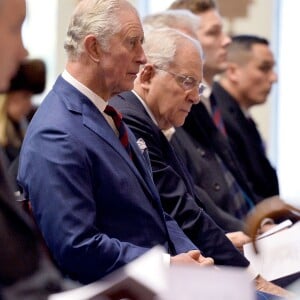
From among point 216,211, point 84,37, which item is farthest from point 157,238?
point 216,211

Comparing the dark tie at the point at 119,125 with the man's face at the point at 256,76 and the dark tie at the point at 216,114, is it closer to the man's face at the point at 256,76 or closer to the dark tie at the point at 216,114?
the dark tie at the point at 216,114

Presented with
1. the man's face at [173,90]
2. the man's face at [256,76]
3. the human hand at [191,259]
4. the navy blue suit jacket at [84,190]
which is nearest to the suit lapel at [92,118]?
the navy blue suit jacket at [84,190]

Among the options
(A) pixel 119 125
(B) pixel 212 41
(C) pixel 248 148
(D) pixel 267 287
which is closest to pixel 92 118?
(A) pixel 119 125

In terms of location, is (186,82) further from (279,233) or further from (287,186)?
(287,186)

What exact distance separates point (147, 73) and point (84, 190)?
93 cm

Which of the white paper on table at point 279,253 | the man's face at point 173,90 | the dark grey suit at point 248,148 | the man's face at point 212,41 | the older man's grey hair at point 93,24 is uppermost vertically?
the older man's grey hair at point 93,24

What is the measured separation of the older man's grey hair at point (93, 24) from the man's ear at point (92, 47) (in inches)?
0.5

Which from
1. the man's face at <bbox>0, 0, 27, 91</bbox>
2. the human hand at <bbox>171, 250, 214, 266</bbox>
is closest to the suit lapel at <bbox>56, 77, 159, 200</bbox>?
the human hand at <bbox>171, 250, 214, 266</bbox>

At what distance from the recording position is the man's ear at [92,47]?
11.8 ft

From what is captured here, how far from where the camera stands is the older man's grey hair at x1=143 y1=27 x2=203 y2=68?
4.17 metres

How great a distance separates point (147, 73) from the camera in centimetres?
417

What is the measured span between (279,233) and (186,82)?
93cm

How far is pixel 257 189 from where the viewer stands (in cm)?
590

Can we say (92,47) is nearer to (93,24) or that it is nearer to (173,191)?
(93,24)
